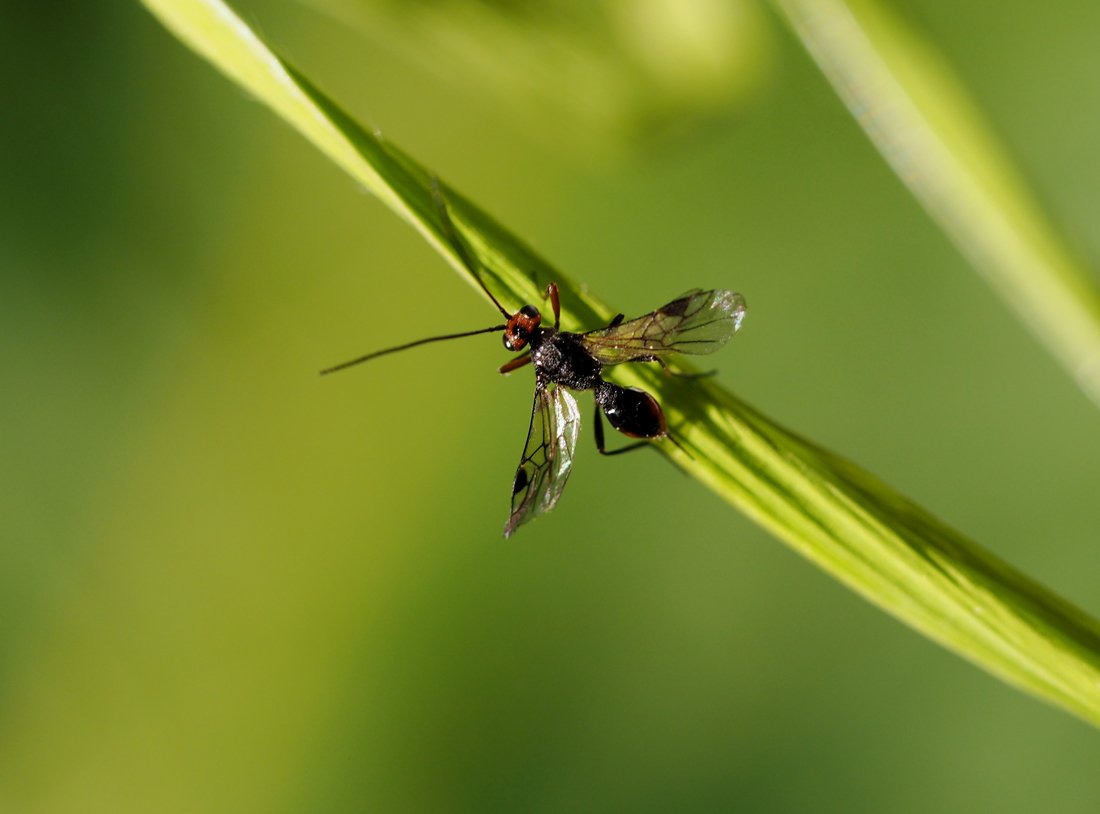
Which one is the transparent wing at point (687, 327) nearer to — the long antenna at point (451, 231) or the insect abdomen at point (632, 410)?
the insect abdomen at point (632, 410)

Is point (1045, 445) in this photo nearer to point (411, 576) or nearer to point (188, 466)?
point (411, 576)

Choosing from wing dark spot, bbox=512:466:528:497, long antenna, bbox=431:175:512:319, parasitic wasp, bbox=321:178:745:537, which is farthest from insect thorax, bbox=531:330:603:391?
long antenna, bbox=431:175:512:319

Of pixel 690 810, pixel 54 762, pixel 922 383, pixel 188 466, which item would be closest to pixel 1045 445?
pixel 922 383

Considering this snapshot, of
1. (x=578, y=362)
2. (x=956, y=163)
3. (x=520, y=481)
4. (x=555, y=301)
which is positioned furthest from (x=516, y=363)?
(x=956, y=163)

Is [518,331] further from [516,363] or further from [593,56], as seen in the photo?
[593,56]

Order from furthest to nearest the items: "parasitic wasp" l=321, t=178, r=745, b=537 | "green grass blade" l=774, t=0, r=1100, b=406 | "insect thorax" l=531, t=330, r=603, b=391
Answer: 1. "insect thorax" l=531, t=330, r=603, b=391
2. "parasitic wasp" l=321, t=178, r=745, b=537
3. "green grass blade" l=774, t=0, r=1100, b=406

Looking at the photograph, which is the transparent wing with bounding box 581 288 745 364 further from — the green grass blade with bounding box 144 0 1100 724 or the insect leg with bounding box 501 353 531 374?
the green grass blade with bounding box 144 0 1100 724
